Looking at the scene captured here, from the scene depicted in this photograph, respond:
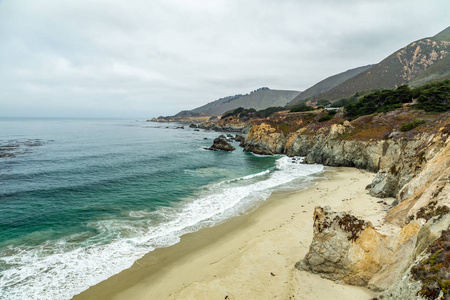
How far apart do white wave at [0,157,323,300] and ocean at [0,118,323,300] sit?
0.06 m

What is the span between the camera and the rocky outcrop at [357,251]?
8.71 meters

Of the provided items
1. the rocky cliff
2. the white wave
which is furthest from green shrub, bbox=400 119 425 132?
the white wave

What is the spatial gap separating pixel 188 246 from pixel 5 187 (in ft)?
90.4

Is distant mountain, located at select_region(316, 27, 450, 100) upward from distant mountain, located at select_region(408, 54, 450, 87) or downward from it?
upward

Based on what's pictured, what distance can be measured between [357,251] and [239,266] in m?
6.25

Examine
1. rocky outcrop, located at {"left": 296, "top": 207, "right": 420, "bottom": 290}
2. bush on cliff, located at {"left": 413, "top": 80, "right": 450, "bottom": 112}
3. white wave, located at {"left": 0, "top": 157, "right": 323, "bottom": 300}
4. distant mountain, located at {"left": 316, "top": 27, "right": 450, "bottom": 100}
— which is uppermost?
distant mountain, located at {"left": 316, "top": 27, "right": 450, "bottom": 100}

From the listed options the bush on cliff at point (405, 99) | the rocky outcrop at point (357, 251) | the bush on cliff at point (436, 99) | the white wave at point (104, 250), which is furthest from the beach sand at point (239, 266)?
the bush on cliff at point (405, 99)

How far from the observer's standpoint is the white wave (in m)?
11.5

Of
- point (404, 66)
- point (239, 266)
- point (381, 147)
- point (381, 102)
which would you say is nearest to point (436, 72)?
point (404, 66)

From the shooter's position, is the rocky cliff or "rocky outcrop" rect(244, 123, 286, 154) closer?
the rocky cliff

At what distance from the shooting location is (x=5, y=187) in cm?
2673

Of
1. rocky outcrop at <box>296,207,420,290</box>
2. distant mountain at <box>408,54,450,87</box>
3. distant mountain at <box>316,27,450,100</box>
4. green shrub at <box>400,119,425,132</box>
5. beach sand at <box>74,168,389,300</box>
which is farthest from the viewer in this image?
distant mountain at <box>316,27,450,100</box>

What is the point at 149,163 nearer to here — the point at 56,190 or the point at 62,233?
the point at 56,190

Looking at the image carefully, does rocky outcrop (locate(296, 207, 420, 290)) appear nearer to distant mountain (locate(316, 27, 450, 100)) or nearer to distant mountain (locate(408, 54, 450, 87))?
distant mountain (locate(408, 54, 450, 87))
